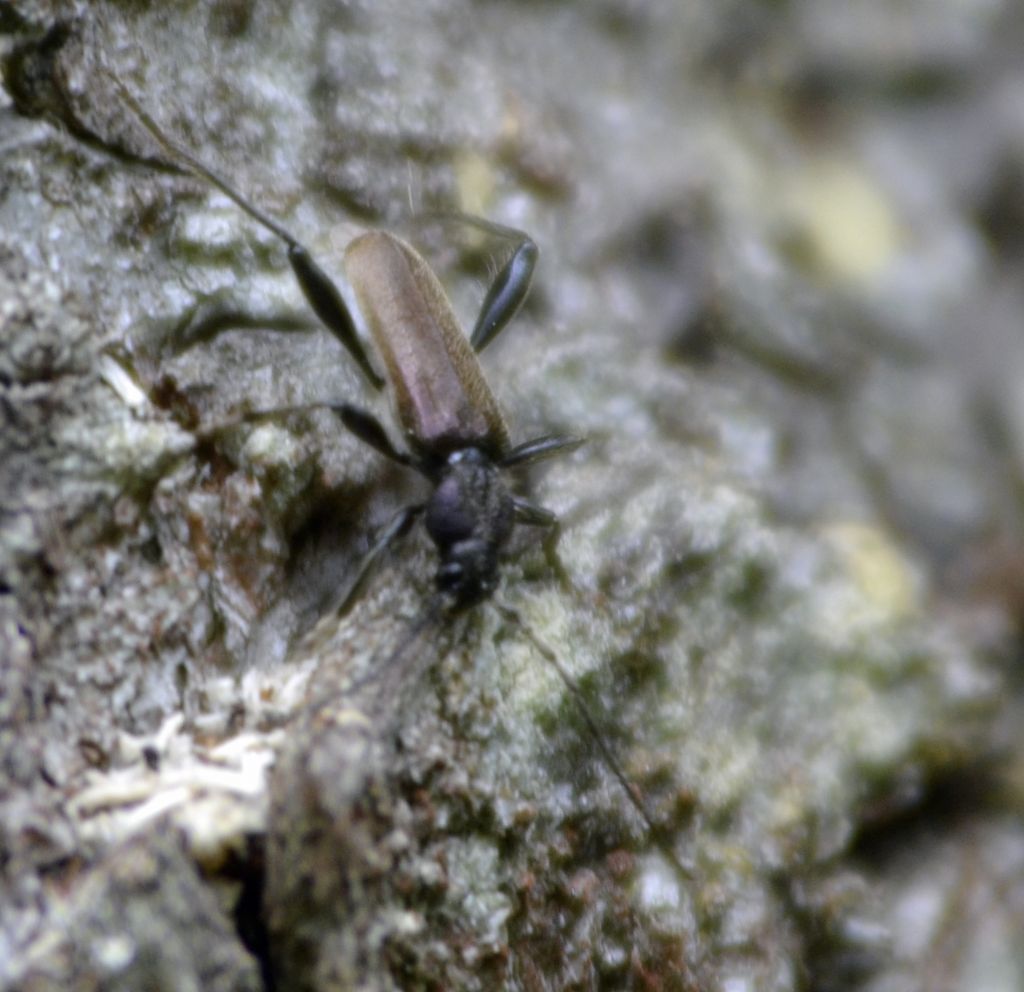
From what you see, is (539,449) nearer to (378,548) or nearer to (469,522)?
(469,522)

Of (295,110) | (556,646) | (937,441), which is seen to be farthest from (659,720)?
(937,441)

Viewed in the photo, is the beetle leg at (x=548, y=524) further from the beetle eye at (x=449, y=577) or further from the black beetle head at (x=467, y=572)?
the beetle eye at (x=449, y=577)

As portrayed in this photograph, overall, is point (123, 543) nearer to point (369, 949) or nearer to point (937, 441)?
point (369, 949)

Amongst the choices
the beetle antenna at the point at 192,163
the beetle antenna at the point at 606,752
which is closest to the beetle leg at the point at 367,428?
the beetle antenna at the point at 192,163

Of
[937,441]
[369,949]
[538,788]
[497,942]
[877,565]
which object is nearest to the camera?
[369,949]

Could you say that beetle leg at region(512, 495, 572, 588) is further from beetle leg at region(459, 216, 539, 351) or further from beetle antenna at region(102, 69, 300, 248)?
beetle antenna at region(102, 69, 300, 248)

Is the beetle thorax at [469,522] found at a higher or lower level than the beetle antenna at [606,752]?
higher

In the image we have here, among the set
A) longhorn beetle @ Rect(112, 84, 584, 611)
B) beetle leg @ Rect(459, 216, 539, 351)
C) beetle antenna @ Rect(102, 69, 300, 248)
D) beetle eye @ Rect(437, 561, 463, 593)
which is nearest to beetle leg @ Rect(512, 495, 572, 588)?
longhorn beetle @ Rect(112, 84, 584, 611)
